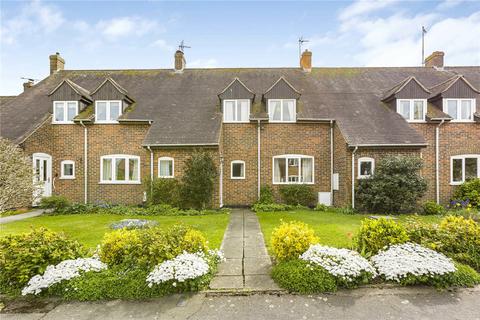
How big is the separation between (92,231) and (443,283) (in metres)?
10.6

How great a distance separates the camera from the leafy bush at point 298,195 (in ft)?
49.8

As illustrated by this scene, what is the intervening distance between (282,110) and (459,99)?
10858 millimetres

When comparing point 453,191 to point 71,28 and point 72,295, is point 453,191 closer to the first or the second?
point 72,295

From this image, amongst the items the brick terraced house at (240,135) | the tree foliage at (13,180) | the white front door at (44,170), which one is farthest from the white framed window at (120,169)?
the tree foliage at (13,180)

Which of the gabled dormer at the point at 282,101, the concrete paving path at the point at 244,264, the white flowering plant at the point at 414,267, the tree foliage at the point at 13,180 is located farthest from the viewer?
the gabled dormer at the point at 282,101

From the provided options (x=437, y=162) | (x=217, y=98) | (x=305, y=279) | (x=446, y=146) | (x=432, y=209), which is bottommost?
(x=432, y=209)

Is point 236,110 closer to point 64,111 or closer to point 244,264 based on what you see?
point 64,111

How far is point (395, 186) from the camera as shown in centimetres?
1275

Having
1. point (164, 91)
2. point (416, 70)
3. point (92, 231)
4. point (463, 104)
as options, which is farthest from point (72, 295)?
point (416, 70)

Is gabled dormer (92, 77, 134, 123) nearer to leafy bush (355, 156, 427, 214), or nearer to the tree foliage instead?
the tree foliage

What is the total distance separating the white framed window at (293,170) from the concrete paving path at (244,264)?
20.5 feet

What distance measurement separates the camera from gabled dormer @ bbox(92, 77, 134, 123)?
53.0 feet

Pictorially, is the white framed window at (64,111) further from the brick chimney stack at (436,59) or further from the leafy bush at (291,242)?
the brick chimney stack at (436,59)

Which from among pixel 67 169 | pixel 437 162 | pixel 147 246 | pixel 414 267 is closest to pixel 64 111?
pixel 67 169
